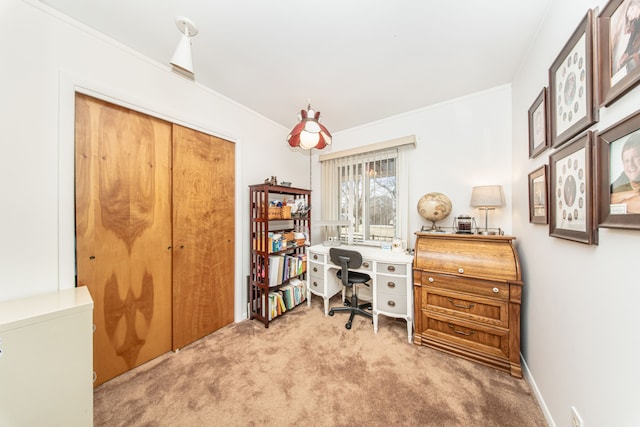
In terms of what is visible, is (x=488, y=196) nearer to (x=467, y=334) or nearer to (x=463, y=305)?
(x=463, y=305)

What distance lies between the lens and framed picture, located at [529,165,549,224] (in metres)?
1.34

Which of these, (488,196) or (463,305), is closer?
(463,305)

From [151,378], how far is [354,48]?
3044mm

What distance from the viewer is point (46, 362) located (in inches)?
41.6

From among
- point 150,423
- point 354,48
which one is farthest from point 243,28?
point 150,423

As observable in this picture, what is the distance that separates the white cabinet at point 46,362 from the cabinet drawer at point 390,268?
2225mm

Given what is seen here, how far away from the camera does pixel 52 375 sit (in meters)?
1.07

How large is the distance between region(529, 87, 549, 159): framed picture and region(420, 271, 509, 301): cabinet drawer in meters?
1.05

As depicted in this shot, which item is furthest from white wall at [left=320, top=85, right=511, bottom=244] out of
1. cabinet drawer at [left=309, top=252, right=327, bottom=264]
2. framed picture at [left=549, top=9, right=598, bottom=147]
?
cabinet drawer at [left=309, top=252, right=327, bottom=264]

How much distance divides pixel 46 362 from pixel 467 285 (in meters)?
2.78

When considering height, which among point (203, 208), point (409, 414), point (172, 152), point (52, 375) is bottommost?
point (409, 414)

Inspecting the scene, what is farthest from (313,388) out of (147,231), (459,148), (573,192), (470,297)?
(459,148)

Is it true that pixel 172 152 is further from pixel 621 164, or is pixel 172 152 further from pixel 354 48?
pixel 621 164

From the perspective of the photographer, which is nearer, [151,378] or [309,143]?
[151,378]
